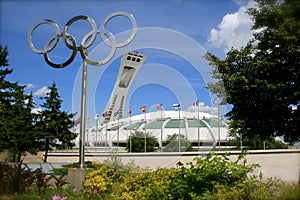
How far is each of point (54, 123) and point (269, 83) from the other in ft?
36.1

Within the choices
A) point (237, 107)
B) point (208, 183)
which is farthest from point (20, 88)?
point (208, 183)

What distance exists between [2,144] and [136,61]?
36.6 ft

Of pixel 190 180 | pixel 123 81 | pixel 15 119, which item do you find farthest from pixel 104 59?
pixel 15 119

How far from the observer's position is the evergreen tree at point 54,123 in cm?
1658

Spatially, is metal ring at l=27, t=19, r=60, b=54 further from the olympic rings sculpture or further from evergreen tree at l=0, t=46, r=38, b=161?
evergreen tree at l=0, t=46, r=38, b=161

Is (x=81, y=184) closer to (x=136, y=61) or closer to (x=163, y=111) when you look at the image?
(x=163, y=111)

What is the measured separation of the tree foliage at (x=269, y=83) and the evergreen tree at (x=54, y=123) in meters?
9.76

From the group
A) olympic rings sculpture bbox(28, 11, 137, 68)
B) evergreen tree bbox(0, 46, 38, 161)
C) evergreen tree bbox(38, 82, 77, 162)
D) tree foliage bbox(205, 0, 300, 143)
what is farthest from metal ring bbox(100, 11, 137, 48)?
evergreen tree bbox(38, 82, 77, 162)

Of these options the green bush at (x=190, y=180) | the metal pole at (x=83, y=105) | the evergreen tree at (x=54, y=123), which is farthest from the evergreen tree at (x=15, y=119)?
the green bush at (x=190, y=180)

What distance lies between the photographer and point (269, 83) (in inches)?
326

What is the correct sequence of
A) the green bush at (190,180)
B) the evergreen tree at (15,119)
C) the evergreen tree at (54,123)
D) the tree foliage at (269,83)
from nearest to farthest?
the green bush at (190,180) → the tree foliage at (269,83) → the evergreen tree at (15,119) → the evergreen tree at (54,123)

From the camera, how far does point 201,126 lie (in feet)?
19.8

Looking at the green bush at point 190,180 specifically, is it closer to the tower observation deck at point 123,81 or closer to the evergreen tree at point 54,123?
the tower observation deck at point 123,81

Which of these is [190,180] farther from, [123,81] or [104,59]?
[104,59]
